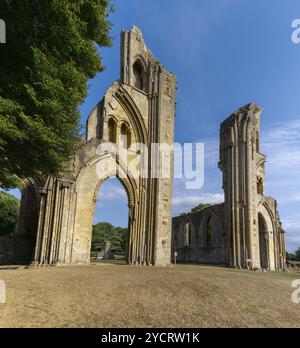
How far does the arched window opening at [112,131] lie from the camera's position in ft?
70.0

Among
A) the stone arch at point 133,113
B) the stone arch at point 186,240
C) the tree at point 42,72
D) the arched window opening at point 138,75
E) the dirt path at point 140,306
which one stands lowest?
the dirt path at point 140,306

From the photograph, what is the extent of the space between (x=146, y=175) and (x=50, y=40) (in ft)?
46.9

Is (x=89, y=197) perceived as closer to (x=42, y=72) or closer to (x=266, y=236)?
(x=42, y=72)

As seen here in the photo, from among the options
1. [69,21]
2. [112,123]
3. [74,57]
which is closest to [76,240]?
[112,123]

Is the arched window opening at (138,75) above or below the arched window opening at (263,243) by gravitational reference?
above

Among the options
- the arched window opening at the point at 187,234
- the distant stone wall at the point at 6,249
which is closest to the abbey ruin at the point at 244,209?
the arched window opening at the point at 187,234

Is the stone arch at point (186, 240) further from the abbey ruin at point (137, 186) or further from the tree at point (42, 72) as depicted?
the tree at point (42, 72)

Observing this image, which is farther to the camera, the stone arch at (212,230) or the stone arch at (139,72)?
the stone arch at (212,230)

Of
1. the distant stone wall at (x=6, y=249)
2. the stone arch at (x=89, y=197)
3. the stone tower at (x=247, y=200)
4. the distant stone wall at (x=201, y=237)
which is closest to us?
the stone arch at (x=89, y=197)

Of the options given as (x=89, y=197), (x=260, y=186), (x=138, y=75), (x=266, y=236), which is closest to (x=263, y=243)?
(x=266, y=236)

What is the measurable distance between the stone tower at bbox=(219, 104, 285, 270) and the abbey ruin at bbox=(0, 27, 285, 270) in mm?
86

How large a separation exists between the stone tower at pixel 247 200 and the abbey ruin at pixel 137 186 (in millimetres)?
86

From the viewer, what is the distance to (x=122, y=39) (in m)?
23.5
